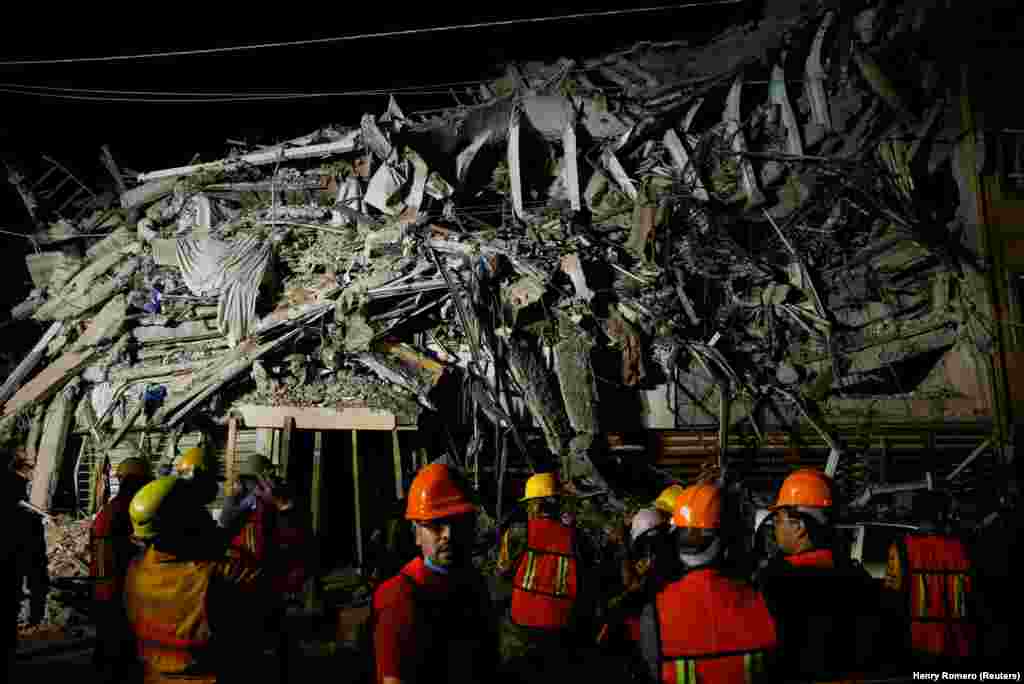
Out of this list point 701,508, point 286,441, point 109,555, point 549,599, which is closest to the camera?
point 701,508

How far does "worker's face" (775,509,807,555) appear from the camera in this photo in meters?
3.41

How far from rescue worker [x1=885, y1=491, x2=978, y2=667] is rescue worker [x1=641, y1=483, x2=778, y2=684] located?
2378 millimetres

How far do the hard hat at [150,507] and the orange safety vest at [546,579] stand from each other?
2.55 m

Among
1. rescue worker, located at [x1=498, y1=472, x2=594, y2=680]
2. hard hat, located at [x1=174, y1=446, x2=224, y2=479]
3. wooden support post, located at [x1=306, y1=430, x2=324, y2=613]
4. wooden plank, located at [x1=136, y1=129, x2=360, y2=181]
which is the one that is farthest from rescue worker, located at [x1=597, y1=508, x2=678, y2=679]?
wooden plank, located at [x1=136, y1=129, x2=360, y2=181]

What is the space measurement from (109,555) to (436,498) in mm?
3711

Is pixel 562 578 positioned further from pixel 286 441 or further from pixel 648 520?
pixel 286 441

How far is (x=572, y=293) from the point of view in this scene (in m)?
9.50

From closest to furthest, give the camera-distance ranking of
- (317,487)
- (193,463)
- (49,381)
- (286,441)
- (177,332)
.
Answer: (193,463)
(317,487)
(286,441)
(49,381)
(177,332)

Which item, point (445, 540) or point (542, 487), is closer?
point (445, 540)

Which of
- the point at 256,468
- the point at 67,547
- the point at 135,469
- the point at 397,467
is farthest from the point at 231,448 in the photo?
the point at 135,469

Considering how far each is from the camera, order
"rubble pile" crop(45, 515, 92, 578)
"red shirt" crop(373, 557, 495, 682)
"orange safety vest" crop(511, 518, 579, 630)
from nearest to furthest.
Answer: "red shirt" crop(373, 557, 495, 682), "orange safety vest" crop(511, 518, 579, 630), "rubble pile" crop(45, 515, 92, 578)

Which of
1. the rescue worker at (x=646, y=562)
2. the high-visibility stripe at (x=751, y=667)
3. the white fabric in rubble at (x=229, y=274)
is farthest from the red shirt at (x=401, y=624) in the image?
the white fabric in rubble at (x=229, y=274)

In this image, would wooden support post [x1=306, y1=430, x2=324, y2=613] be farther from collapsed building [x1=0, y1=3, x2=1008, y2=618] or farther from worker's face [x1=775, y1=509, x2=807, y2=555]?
worker's face [x1=775, y1=509, x2=807, y2=555]

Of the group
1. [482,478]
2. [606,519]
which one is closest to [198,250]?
[482,478]
